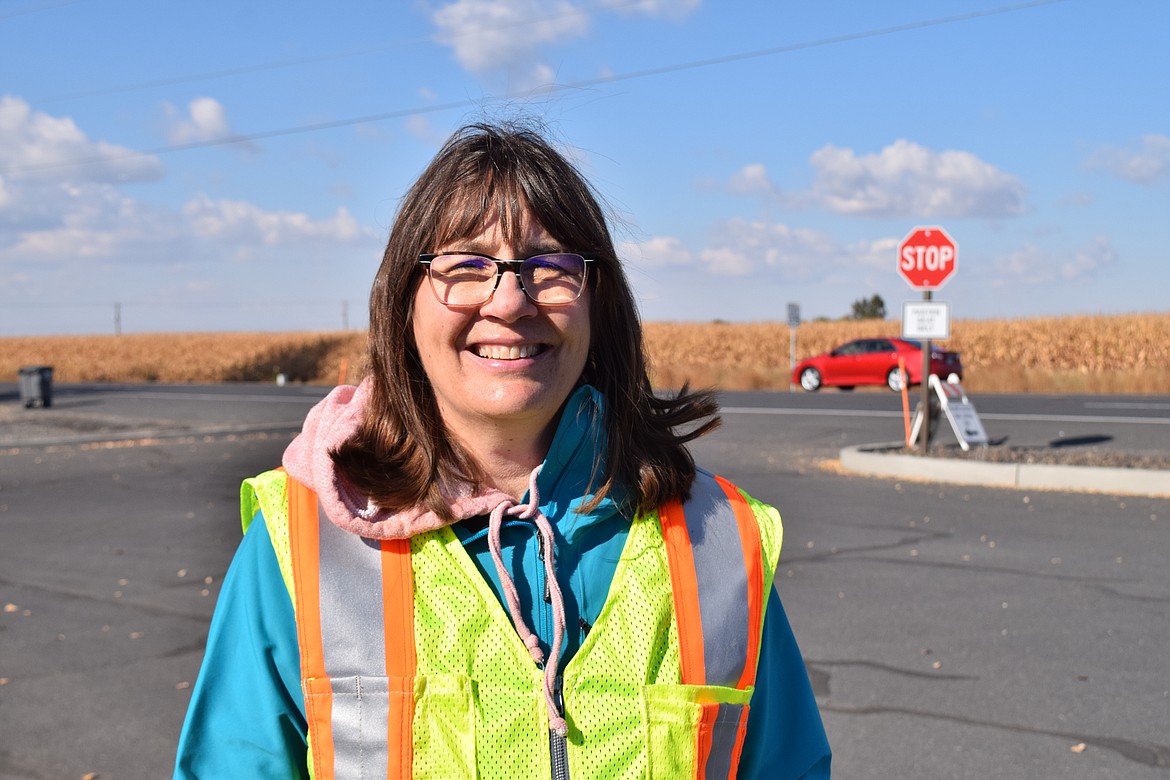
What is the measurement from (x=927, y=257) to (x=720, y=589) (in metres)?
13.0

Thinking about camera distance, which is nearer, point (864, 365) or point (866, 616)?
point (866, 616)

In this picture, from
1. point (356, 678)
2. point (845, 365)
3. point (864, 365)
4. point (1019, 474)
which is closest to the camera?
point (356, 678)

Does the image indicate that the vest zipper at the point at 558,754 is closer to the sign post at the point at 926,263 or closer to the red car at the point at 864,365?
the sign post at the point at 926,263

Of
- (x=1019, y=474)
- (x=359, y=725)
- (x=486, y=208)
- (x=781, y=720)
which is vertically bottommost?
(x=1019, y=474)

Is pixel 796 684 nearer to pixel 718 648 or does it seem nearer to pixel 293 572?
pixel 718 648

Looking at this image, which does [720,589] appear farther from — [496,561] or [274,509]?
[274,509]

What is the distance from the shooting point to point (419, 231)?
1.86m

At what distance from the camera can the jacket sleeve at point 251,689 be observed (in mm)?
1665

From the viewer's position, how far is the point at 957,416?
14.1m

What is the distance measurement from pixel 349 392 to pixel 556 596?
61 cm

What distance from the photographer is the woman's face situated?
6.00 ft

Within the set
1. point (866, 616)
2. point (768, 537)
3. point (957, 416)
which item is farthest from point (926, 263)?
point (768, 537)

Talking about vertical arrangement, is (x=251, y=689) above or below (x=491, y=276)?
below

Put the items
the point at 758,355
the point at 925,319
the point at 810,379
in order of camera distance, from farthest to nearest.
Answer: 1. the point at 758,355
2. the point at 810,379
3. the point at 925,319
